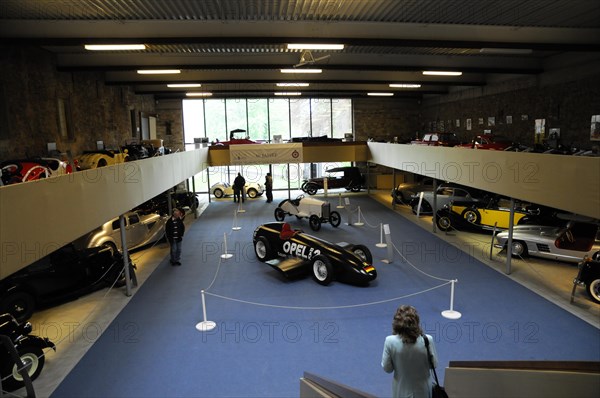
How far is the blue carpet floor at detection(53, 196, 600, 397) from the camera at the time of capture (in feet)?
21.5

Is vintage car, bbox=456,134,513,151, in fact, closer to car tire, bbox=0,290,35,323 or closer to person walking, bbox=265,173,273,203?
person walking, bbox=265,173,273,203

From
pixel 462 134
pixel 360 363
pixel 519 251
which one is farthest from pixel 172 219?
pixel 462 134

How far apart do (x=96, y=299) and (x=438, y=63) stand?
15.3 meters

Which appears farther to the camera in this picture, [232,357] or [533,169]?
[533,169]

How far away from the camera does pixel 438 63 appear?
16.4 metres

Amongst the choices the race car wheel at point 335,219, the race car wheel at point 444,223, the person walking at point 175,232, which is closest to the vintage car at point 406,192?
the race car wheel at point 444,223

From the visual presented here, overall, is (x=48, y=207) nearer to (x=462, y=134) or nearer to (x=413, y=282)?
(x=413, y=282)

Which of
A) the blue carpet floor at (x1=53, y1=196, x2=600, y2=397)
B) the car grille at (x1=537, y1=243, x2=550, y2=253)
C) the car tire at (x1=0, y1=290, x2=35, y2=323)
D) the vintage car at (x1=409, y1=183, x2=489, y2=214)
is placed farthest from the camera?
the vintage car at (x1=409, y1=183, x2=489, y2=214)

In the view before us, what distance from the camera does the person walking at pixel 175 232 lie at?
A: 12.3m

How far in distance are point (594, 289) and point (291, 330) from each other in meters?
7.08

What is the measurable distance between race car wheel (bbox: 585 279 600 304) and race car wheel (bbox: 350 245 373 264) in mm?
5194

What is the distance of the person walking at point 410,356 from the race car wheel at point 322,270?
634 centimetres

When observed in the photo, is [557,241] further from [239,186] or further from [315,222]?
[239,186]

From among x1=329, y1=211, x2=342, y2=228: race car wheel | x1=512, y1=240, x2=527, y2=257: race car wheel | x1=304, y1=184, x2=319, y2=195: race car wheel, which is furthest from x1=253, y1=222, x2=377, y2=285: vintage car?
x1=304, y1=184, x2=319, y2=195: race car wheel
